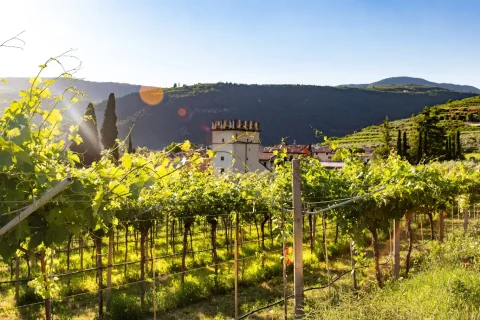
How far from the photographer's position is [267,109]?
15362 centimetres

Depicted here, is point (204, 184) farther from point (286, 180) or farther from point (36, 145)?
point (36, 145)

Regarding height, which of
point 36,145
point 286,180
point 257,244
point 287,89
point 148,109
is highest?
point 287,89

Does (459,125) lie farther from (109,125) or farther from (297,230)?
(297,230)

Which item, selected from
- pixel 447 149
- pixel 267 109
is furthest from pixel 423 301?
pixel 267 109

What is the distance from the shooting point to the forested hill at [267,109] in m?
132

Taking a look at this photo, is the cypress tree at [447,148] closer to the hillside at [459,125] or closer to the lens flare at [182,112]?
the hillside at [459,125]

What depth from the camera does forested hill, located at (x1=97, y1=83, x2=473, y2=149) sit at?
13250 centimetres

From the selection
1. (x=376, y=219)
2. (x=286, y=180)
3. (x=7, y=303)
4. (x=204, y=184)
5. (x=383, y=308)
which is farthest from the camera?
(x=204, y=184)

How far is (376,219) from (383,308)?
3253 mm

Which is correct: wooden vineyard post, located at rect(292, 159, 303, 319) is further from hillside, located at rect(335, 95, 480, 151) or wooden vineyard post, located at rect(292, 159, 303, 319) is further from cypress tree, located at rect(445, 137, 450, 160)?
hillside, located at rect(335, 95, 480, 151)

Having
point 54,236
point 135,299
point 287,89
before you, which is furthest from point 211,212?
point 287,89

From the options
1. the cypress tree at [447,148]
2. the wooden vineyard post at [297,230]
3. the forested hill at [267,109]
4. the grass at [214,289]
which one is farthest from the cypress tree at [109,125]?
the forested hill at [267,109]

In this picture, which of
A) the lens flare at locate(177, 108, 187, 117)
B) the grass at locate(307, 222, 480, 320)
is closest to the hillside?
the grass at locate(307, 222, 480, 320)

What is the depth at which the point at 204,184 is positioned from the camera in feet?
32.2
